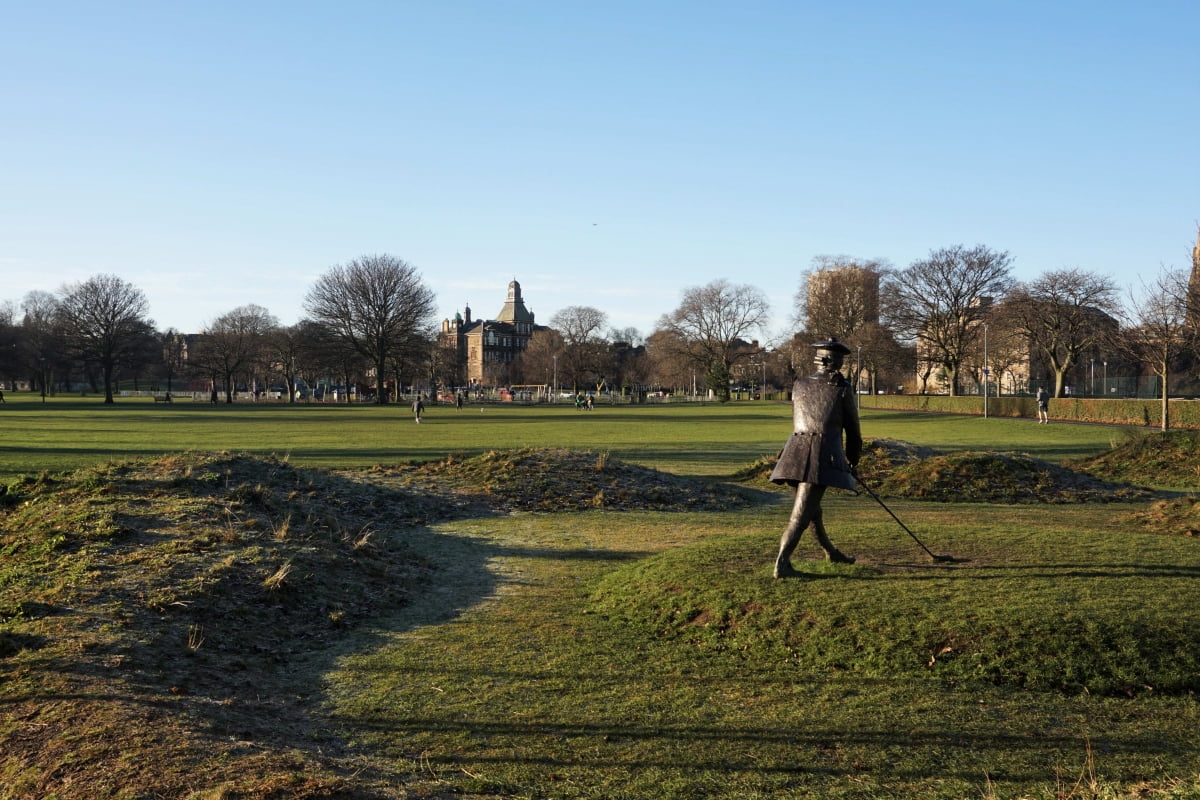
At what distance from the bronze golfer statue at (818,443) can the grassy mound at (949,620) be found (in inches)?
25.3

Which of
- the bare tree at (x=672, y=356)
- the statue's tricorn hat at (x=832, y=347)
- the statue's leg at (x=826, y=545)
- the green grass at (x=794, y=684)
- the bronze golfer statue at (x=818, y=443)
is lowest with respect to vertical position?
the green grass at (x=794, y=684)

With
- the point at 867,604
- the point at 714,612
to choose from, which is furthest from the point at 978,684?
the point at 714,612

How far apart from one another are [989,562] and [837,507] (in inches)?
269

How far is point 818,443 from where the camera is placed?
329 inches

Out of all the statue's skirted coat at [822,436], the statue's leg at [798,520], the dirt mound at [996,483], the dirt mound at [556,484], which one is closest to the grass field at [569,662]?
the statue's leg at [798,520]

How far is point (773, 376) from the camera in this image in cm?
14188

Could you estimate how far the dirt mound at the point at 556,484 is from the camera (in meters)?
16.4

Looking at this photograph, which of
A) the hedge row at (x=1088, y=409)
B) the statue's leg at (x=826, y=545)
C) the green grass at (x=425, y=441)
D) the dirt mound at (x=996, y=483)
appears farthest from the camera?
the hedge row at (x=1088, y=409)

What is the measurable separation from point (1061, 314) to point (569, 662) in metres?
73.4

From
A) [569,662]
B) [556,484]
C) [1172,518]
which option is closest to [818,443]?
[569,662]

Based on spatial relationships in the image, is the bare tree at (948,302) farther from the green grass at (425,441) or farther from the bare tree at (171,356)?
the bare tree at (171,356)

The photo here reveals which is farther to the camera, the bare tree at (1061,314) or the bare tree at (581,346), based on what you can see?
the bare tree at (581,346)

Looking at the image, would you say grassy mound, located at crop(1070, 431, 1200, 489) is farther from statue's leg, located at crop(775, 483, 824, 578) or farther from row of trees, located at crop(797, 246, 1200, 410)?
row of trees, located at crop(797, 246, 1200, 410)

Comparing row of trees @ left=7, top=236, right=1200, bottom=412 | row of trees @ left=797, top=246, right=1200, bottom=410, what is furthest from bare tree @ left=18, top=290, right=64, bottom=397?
row of trees @ left=797, top=246, right=1200, bottom=410
